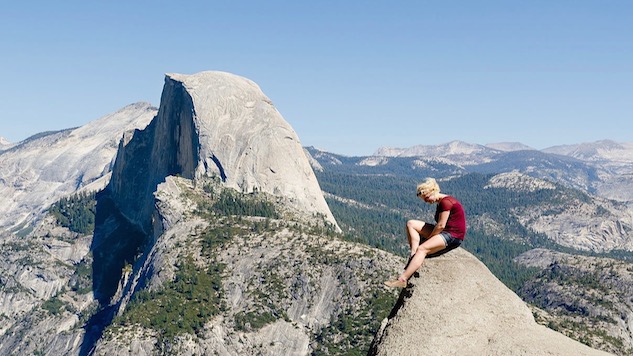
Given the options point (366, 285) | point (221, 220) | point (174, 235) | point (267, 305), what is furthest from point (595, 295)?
point (174, 235)

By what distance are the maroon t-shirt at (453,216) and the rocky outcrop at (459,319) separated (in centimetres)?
134

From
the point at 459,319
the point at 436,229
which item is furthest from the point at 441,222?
the point at 459,319

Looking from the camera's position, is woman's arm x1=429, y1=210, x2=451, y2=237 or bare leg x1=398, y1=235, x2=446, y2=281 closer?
woman's arm x1=429, y1=210, x2=451, y2=237

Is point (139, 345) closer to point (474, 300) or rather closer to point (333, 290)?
point (333, 290)

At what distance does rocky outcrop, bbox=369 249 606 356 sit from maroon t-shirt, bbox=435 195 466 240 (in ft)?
4.40

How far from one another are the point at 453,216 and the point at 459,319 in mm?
3172

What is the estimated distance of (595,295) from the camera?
185250 millimetres

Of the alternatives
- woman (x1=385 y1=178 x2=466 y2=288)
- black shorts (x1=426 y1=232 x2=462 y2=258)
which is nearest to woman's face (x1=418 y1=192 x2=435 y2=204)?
woman (x1=385 y1=178 x2=466 y2=288)

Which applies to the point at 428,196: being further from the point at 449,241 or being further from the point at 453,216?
the point at 449,241

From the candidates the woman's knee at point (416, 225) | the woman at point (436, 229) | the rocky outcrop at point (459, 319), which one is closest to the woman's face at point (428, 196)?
the woman at point (436, 229)

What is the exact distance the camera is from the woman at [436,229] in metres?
21.0

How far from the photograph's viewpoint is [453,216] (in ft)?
69.6

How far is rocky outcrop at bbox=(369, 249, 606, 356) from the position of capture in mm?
20531

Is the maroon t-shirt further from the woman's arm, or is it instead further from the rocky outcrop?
the rocky outcrop
